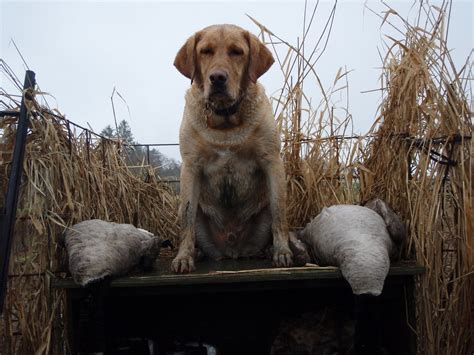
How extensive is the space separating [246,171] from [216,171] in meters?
0.19

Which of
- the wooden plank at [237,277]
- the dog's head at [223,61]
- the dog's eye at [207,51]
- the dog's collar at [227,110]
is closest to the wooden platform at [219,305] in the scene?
the wooden plank at [237,277]

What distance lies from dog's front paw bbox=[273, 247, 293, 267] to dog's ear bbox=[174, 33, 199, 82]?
120cm

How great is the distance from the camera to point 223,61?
2.68 metres

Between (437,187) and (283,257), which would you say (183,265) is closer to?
(283,257)

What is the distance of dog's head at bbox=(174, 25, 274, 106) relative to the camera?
2635mm

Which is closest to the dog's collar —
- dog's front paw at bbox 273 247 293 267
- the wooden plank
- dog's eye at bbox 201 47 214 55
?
dog's eye at bbox 201 47 214 55

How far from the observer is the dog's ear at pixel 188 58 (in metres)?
2.82

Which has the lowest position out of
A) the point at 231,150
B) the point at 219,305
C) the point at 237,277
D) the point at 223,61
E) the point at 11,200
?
the point at 219,305

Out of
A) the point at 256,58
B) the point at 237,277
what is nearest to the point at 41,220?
the point at 237,277

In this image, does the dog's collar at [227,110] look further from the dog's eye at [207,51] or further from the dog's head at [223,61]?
the dog's eye at [207,51]

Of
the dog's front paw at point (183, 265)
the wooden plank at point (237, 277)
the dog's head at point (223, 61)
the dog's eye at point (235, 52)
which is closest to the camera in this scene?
the wooden plank at point (237, 277)

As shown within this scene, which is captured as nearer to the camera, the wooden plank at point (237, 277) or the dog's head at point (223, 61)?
the wooden plank at point (237, 277)

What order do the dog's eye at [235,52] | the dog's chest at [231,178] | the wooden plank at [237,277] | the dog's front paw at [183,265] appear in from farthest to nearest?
the dog's chest at [231,178] < the dog's eye at [235,52] < the dog's front paw at [183,265] < the wooden plank at [237,277]

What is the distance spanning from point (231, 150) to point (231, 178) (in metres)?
0.18
